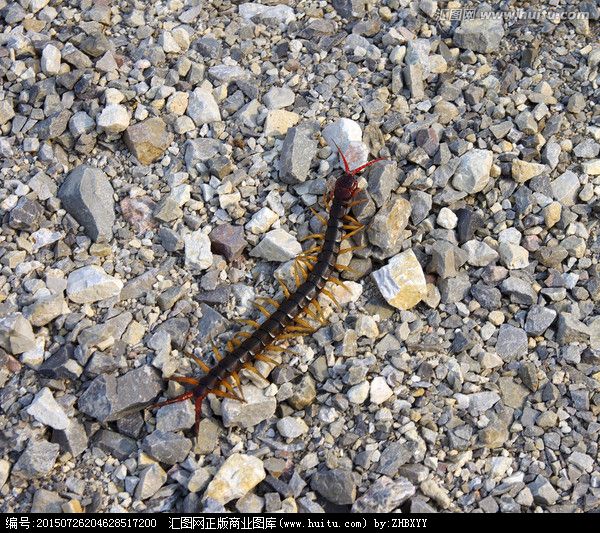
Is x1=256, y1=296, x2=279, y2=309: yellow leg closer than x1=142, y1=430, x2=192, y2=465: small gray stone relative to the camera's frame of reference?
No

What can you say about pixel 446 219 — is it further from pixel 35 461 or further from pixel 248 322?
pixel 35 461

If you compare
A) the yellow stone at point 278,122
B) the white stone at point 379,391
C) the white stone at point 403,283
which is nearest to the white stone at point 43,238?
the yellow stone at point 278,122

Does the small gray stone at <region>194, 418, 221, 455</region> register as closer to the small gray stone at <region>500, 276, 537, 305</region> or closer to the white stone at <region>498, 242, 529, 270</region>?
the small gray stone at <region>500, 276, 537, 305</region>

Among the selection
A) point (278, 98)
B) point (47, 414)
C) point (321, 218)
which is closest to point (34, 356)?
point (47, 414)

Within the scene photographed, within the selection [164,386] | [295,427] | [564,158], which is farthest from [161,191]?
[564,158]

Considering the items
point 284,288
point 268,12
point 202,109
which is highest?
point 268,12

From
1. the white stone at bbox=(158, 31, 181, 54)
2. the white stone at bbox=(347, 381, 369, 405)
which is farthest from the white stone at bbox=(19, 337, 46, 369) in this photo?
the white stone at bbox=(158, 31, 181, 54)

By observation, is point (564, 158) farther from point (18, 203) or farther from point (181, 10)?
point (18, 203)
